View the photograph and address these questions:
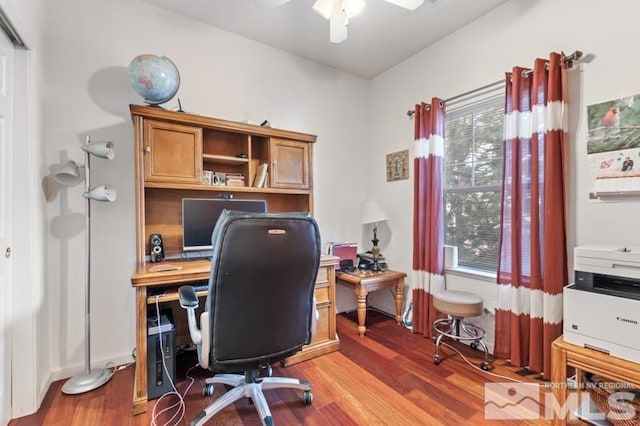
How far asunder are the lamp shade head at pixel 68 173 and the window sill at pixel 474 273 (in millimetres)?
2964

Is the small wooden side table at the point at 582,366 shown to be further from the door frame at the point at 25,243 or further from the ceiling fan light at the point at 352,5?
the door frame at the point at 25,243

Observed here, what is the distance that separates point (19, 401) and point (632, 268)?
129 inches

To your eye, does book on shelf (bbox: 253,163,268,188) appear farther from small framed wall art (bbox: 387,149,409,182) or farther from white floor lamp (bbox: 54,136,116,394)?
small framed wall art (bbox: 387,149,409,182)

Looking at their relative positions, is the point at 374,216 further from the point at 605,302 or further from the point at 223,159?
the point at 605,302

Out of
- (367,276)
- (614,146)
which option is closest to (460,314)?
(367,276)

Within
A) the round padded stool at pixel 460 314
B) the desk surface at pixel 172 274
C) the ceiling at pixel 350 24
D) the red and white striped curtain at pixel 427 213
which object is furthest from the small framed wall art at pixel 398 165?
the desk surface at pixel 172 274

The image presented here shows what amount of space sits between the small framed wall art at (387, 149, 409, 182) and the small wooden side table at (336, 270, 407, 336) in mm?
1020

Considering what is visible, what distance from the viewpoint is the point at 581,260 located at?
155cm

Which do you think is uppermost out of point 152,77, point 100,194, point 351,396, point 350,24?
point 350,24

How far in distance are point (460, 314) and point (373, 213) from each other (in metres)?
1.29

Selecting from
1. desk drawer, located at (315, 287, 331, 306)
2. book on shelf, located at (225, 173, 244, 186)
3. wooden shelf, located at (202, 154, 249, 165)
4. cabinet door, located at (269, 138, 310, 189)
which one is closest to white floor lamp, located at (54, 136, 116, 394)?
wooden shelf, located at (202, 154, 249, 165)

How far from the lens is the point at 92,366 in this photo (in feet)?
6.86

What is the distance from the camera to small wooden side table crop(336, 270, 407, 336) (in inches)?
106

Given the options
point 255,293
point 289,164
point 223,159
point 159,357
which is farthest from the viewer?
point 289,164
